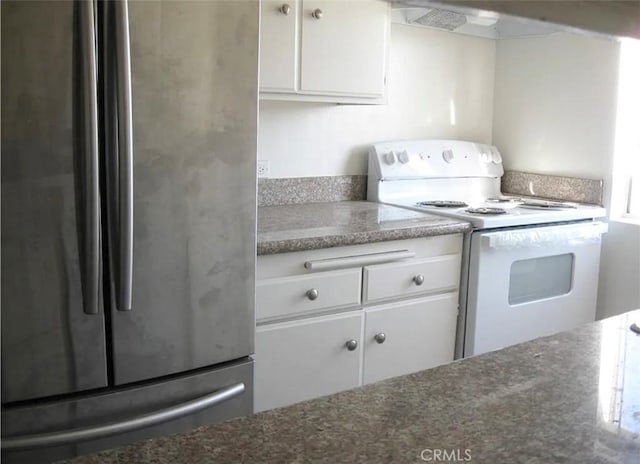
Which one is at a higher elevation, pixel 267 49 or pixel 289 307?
pixel 267 49

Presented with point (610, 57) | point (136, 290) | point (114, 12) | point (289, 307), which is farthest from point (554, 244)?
point (114, 12)

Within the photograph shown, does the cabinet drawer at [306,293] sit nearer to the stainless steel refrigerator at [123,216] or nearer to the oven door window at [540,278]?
the stainless steel refrigerator at [123,216]

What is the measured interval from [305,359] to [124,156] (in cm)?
102

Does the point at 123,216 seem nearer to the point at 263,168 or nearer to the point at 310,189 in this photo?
the point at 263,168

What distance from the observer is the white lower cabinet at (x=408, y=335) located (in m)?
2.39

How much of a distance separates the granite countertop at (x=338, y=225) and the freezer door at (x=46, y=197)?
0.64 metres

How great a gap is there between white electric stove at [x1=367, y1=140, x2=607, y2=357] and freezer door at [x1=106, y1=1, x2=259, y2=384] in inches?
45.5

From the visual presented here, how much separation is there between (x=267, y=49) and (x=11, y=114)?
116 centimetres

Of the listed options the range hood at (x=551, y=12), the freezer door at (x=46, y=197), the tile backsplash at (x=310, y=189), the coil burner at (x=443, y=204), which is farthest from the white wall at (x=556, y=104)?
the range hood at (x=551, y=12)

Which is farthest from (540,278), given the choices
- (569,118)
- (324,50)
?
(324,50)

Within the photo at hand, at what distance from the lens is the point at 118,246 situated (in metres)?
1.56

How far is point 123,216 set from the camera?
1.54 m

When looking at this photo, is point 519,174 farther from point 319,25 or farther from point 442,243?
point 319,25

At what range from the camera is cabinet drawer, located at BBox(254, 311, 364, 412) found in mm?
2133
